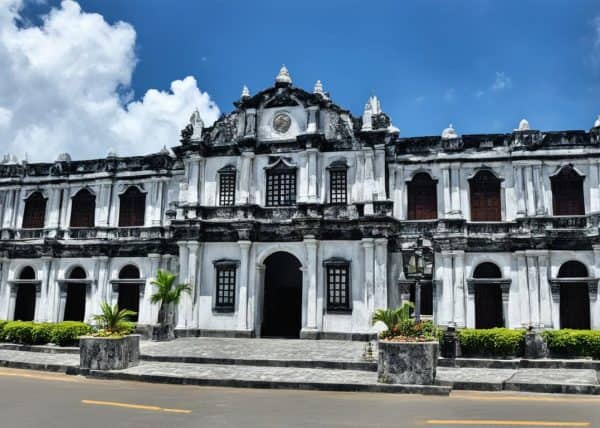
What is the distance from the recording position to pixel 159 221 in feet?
94.1

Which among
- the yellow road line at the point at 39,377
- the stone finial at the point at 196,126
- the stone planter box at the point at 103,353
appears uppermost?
the stone finial at the point at 196,126

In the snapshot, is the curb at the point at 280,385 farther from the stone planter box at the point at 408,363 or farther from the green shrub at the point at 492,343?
the green shrub at the point at 492,343

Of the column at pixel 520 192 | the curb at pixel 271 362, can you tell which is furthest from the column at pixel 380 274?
the curb at pixel 271 362

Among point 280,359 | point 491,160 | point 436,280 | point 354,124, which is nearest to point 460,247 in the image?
point 436,280

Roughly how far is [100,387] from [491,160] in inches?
739

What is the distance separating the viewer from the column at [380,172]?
24.7m

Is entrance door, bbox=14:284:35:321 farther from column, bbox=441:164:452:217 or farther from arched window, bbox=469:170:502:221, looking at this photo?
arched window, bbox=469:170:502:221

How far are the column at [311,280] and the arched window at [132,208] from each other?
9.62 metres

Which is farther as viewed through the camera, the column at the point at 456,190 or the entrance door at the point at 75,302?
the entrance door at the point at 75,302

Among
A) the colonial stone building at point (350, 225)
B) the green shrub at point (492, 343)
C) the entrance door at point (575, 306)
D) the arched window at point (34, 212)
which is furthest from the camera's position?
the arched window at point (34, 212)

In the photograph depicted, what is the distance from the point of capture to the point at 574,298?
2355cm

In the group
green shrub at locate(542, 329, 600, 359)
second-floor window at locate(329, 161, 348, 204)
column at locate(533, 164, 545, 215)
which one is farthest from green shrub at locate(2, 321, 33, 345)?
column at locate(533, 164, 545, 215)

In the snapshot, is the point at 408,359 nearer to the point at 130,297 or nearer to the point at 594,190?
the point at 594,190

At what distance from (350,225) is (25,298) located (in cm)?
1832
